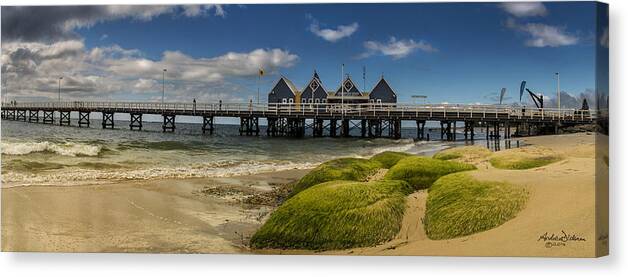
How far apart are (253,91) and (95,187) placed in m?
2.54

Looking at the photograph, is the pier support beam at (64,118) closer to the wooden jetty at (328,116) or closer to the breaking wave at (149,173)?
the wooden jetty at (328,116)

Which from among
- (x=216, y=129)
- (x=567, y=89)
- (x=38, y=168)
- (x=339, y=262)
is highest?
(x=567, y=89)

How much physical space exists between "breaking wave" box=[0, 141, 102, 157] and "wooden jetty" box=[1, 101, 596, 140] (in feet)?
1.42

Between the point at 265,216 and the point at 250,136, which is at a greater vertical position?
the point at 250,136

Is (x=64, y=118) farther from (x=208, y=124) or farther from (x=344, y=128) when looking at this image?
(x=344, y=128)

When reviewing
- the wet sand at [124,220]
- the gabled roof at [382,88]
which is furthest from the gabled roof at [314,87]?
the wet sand at [124,220]

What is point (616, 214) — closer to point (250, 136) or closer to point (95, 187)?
point (250, 136)

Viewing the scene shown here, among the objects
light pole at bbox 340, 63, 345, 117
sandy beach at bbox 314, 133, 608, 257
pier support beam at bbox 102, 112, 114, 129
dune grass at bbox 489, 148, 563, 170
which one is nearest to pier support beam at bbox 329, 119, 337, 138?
light pole at bbox 340, 63, 345, 117

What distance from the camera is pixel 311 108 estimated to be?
7105mm

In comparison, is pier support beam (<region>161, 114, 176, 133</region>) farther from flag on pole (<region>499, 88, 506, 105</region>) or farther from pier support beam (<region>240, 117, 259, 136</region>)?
flag on pole (<region>499, 88, 506, 105</region>)

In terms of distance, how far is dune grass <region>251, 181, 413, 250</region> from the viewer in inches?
211

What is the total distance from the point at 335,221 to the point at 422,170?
149 cm

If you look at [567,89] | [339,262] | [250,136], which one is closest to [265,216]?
[339,262]

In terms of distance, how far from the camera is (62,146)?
664 cm
